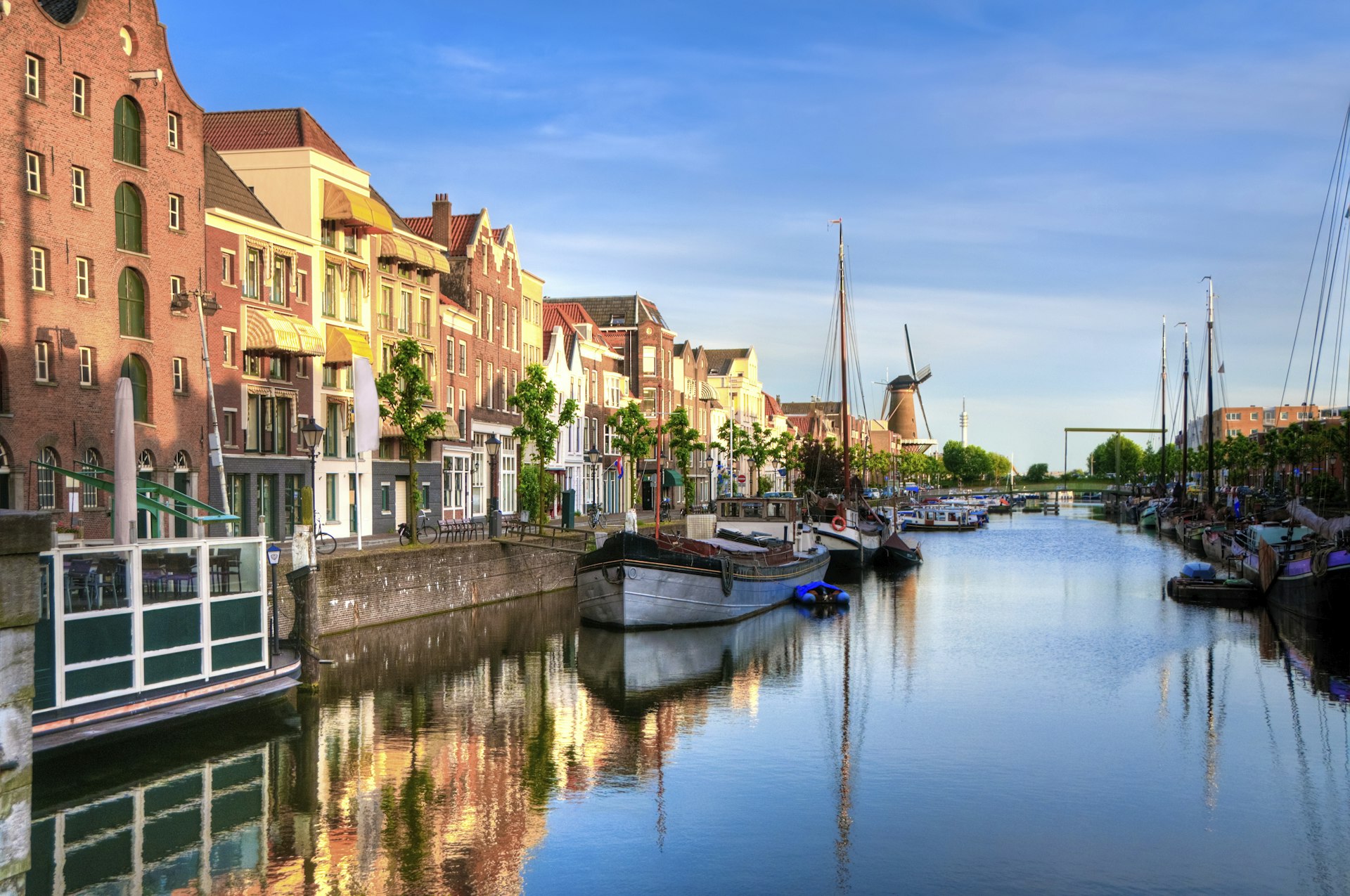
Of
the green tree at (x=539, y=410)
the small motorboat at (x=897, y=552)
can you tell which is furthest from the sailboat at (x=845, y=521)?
the green tree at (x=539, y=410)

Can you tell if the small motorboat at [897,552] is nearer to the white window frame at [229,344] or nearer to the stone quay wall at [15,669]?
the white window frame at [229,344]

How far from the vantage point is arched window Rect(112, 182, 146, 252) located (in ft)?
127

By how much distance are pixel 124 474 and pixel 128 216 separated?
1860 centimetres

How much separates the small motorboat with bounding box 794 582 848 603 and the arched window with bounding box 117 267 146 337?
94.1ft

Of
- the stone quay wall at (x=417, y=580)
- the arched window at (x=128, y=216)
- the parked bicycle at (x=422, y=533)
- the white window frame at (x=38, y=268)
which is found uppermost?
the arched window at (x=128, y=216)

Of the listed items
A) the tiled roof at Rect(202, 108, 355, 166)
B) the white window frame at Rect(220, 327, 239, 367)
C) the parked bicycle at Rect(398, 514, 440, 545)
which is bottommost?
the parked bicycle at Rect(398, 514, 440, 545)

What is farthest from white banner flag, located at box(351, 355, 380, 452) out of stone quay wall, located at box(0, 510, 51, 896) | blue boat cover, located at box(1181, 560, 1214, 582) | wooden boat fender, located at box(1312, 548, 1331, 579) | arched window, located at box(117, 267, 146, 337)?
blue boat cover, located at box(1181, 560, 1214, 582)

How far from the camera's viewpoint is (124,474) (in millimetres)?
23734

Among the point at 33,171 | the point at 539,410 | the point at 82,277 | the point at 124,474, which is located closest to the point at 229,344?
the point at 82,277

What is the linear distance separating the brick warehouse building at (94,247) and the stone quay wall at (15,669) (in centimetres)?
2900

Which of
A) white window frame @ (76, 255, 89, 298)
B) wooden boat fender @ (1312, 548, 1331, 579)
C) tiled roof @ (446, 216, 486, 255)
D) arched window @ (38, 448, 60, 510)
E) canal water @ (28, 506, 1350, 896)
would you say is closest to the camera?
canal water @ (28, 506, 1350, 896)

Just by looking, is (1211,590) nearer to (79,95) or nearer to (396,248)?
(396,248)

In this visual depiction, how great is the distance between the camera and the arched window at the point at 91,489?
36938mm

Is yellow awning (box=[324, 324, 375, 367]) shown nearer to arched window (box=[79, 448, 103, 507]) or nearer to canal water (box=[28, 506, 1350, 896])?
arched window (box=[79, 448, 103, 507])
